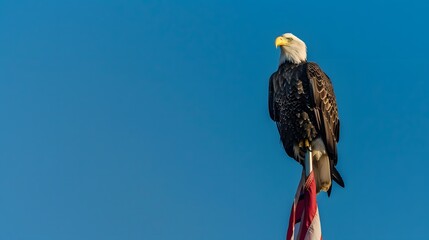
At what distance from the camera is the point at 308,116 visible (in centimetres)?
979

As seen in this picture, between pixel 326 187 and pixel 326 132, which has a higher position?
pixel 326 132

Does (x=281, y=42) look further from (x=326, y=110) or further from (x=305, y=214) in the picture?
(x=305, y=214)

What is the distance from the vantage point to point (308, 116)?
979cm

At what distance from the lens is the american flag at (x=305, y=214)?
7801mm

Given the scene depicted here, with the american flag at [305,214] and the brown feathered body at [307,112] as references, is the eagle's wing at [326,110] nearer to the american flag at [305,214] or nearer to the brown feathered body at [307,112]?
the brown feathered body at [307,112]

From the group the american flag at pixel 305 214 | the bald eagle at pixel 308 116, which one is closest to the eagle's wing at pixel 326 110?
the bald eagle at pixel 308 116

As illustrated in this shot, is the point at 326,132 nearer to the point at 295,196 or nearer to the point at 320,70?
the point at 320,70

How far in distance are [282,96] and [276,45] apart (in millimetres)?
1134

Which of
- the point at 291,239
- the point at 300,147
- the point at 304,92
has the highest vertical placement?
the point at 304,92

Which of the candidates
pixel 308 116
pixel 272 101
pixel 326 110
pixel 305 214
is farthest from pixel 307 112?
pixel 305 214

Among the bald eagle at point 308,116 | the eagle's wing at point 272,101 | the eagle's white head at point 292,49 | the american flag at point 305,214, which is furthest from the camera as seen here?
the eagle's white head at point 292,49

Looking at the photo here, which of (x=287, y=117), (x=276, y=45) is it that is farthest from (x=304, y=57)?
(x=287, y=117)

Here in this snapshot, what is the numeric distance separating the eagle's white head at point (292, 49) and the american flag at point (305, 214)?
308 centimetres

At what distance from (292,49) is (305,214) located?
12.4 feet
